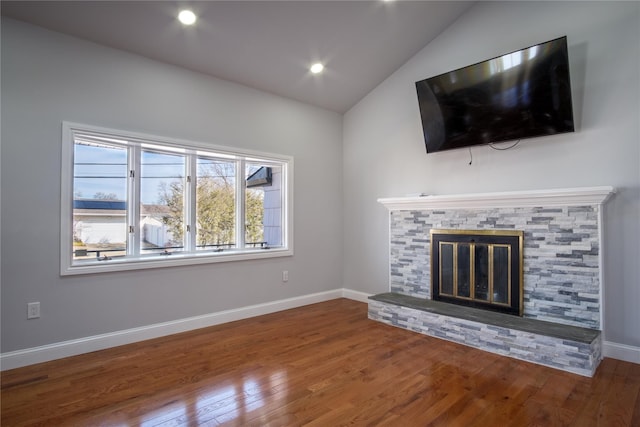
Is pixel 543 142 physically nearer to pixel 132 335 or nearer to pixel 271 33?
Answer: pixel 271 33

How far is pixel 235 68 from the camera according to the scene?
374cm

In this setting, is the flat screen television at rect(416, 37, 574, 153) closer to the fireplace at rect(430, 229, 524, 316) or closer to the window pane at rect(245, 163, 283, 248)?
the fireplace at rect(430, 229, 524, 316)

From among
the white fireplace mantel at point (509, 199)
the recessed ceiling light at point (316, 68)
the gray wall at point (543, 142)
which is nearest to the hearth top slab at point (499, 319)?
the gray wall at point (543, 142)

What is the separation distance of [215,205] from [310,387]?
2330 millimetres

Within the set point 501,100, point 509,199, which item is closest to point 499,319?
point 509,199

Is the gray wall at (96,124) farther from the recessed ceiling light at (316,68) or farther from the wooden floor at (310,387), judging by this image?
the recessed ceiling light at (316,68)

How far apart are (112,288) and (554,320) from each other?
3898 millimetres

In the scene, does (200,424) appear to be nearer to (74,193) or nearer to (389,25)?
(74,193)

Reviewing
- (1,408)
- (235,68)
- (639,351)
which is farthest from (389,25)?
(1,408)

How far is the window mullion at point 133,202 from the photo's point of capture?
334 cm

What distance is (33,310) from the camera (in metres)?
2.74

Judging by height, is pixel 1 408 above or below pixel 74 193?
below

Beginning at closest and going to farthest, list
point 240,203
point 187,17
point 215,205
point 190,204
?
point 187,17
point 190,204
point 215,205
point 240,203

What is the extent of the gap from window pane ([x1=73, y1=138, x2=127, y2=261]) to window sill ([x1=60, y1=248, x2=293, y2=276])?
15 cm
